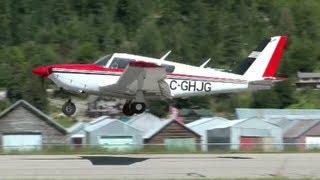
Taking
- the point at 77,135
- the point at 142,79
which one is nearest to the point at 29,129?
the point at 77,135

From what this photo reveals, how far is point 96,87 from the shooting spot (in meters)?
28.2

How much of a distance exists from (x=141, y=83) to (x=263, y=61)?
5309mm

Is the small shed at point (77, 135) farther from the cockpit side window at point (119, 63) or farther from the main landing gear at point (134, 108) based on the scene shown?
the main landing gear at point (134, 108)

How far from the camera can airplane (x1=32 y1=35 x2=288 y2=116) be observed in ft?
90.1

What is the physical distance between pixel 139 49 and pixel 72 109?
402ft

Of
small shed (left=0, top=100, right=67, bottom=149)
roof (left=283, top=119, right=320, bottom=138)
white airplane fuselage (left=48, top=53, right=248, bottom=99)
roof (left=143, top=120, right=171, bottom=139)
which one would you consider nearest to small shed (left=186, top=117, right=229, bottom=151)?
roof (left=143, top=120, right=171, bottom=139)

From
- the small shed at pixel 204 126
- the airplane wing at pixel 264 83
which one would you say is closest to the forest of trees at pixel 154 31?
the small shed at pixel 204 126

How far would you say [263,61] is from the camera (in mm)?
30375

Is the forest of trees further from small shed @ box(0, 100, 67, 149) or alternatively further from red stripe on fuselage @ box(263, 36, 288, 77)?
red stripe on fuselage @ box(263, 36, 288, 77)

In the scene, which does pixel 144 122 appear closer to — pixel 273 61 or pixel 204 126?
pixel 204 126

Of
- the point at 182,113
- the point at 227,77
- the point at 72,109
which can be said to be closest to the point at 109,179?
the point at 72,109

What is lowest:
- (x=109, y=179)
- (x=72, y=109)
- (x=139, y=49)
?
(x=109, y=179)

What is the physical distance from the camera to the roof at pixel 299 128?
6353 cm

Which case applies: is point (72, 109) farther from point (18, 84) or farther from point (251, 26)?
point (251, 26)
